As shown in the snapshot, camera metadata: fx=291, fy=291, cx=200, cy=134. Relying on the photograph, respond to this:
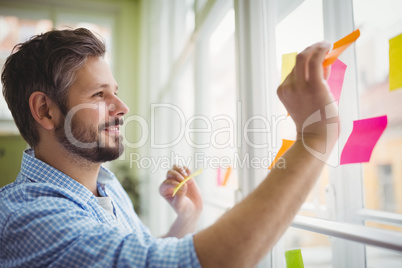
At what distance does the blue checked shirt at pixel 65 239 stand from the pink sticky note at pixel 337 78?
456 millimetres

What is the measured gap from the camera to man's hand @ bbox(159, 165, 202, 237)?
3.57 ft

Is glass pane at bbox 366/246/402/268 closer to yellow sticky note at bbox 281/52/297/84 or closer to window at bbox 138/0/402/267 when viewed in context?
window at bbox 138/0/402/267

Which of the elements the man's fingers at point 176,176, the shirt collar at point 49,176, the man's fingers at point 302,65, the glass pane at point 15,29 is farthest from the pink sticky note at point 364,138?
the glass pane at point 15,29

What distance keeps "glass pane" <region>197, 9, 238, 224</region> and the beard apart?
2.15 ft

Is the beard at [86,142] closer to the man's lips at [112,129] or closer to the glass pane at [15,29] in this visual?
the man's lips at [112,129]

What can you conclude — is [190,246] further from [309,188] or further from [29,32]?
[29,32]

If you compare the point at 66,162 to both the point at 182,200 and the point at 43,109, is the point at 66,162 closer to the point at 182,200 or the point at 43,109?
the point at 43,109

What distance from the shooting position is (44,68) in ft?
3.28

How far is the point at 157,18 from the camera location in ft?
8.20

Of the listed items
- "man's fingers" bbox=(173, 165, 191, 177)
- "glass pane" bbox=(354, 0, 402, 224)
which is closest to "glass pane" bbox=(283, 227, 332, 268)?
"glass pane" bbox=(354, 0, 402, 224)

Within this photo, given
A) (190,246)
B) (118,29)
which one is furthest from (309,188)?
(118,29)

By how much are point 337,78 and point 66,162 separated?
0.85 metres

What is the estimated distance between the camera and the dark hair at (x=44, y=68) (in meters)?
0.98

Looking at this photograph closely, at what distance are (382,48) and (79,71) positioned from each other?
0.91m
